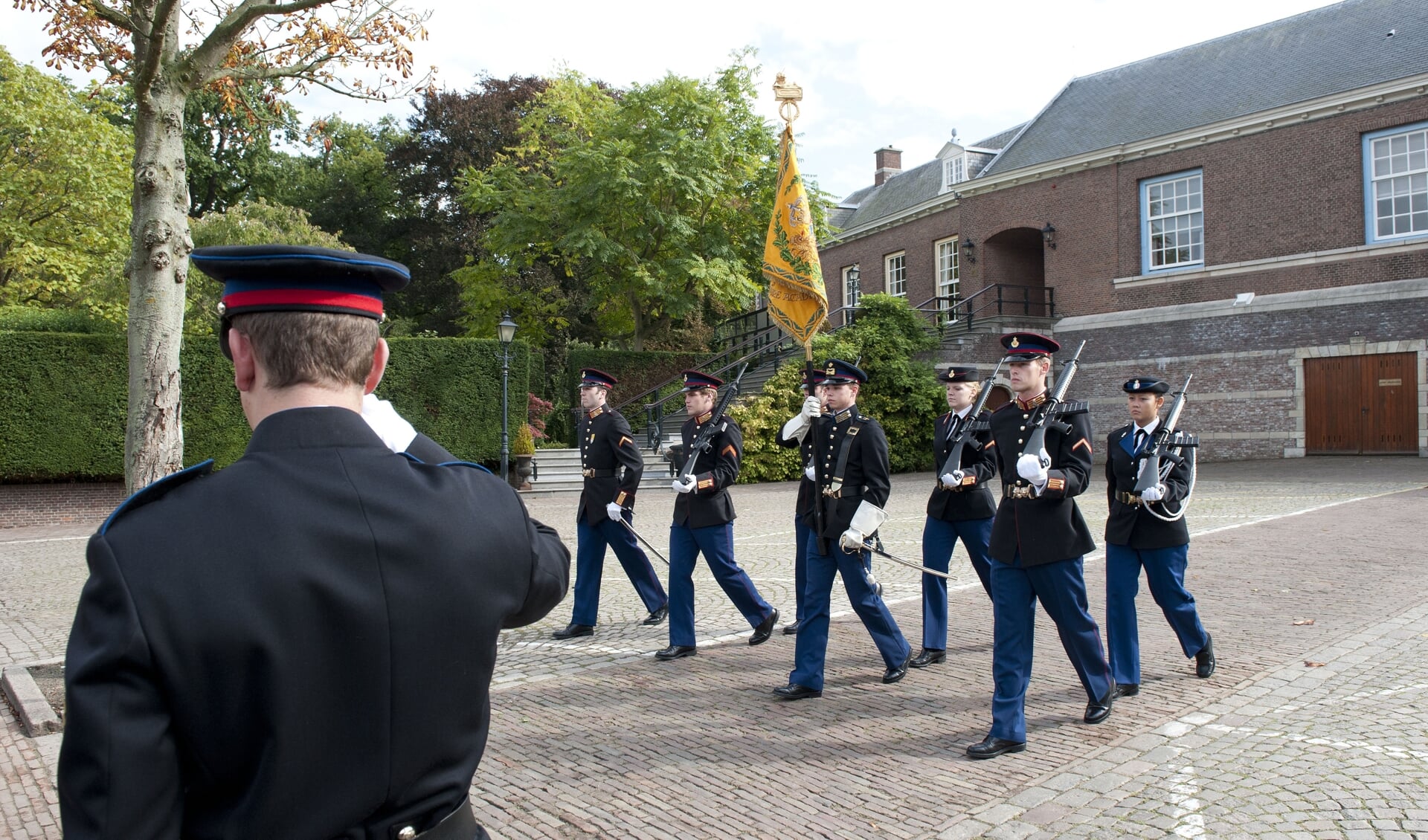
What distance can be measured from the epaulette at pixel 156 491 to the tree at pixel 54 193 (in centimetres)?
2355

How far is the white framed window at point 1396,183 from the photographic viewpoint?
20453mm

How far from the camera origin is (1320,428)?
72.0 ft

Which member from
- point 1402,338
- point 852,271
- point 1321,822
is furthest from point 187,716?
point 852,271

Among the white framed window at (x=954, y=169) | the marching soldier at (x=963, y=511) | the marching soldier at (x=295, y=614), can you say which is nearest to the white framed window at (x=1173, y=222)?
the white framed window at (x=954, y=169)

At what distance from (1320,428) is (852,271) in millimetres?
18558

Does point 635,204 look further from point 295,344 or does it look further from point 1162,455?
point 295,344

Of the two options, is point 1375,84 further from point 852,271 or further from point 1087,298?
point 852,271

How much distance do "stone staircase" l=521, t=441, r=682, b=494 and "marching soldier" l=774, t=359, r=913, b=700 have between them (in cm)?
1498

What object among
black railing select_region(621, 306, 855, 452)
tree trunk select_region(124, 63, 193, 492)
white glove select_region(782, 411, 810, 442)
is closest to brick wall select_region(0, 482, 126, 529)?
black railing select_region(621, 306, 855, 452)

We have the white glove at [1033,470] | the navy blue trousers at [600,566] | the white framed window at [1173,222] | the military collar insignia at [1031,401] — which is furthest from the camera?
the white framed window at [1173,222]

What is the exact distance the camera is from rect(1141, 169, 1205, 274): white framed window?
24109 millimetres

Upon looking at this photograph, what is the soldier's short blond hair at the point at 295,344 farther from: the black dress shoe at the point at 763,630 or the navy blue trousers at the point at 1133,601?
the black dress shoe at the point at 763,630

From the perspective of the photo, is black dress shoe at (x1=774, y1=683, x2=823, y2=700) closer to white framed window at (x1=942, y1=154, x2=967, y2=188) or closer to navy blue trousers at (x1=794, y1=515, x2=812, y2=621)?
navy blue trousers at (x1=794, y1=515, x2=812, y2=621)

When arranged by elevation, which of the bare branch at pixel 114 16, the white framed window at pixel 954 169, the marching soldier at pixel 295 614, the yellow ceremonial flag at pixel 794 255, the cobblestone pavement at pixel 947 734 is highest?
the white framed window at pixel 954 169
